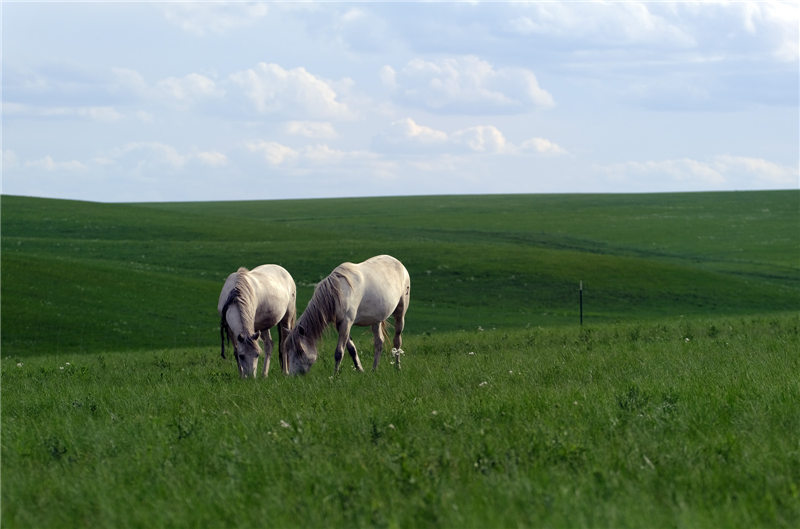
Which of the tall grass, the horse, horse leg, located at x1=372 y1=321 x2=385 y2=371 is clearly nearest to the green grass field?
the tall grass

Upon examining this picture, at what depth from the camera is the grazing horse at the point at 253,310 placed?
47.0ft

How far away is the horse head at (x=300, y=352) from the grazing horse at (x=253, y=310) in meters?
0.60

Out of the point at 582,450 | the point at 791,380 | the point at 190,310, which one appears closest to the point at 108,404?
the point at 582,450

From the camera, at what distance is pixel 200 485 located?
6.82 meters

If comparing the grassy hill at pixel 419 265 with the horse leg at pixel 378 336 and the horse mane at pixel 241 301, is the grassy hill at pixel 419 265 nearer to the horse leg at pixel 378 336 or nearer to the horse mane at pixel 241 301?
the horse leg at pixel 378 336

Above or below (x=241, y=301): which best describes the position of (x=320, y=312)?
below

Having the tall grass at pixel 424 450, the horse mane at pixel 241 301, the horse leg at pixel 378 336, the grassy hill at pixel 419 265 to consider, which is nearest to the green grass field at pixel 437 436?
the tall grass at pixel 424 450

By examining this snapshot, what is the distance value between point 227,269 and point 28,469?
146 feet

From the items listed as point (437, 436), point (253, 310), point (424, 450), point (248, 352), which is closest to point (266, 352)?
point (253, 310)

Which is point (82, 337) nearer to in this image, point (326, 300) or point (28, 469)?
point (326, 300)

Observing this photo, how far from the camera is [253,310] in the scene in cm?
1523

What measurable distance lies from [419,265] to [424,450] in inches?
1718

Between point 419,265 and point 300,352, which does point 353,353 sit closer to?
point 300,352

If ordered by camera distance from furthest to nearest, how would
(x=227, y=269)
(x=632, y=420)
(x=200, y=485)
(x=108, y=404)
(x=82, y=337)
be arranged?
(x=227, y=269)
(x=82, y=337)
(x=108, y=404)
(x=632, y=420)
(x=200, y=485)
